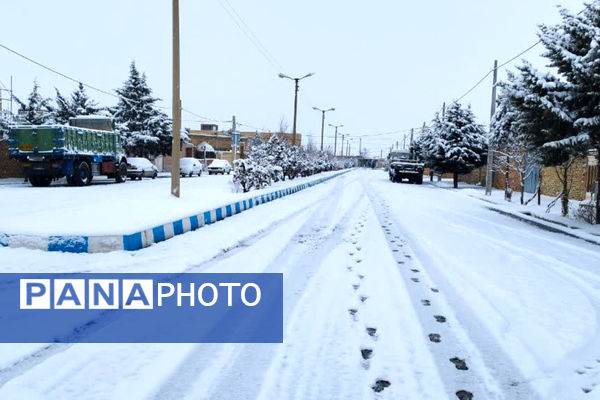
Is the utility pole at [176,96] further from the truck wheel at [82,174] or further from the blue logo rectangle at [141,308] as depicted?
the truck wheel at [82,174]

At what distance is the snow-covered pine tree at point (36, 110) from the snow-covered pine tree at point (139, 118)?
18.2 feet

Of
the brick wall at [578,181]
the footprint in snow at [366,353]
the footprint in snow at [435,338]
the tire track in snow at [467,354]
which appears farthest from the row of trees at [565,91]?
the footprint in snow at [366,353]

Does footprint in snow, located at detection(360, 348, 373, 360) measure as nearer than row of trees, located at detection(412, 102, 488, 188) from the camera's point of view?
Yes

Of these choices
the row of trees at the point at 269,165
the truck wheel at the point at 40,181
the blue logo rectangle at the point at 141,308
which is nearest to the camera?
the blue logo rectangle at the point at 141,308

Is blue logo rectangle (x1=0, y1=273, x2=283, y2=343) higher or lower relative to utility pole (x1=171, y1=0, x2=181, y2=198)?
lower

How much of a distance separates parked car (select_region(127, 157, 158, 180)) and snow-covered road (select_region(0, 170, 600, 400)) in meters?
22.6

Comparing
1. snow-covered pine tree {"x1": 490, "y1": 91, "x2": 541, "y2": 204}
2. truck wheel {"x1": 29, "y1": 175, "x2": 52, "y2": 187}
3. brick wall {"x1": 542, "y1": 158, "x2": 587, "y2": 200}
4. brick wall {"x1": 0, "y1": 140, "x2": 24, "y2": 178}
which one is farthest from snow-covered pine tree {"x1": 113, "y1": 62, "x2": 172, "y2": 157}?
brick wall {"x1": 542, "y1": 158, "x2": 587, "y2": 200}

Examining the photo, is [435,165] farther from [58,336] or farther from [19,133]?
[58,336]

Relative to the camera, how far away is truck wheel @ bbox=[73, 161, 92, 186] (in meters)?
21.3

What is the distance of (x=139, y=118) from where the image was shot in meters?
37.1

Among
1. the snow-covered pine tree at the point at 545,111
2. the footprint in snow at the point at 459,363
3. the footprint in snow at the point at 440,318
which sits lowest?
the footprint in snow at the point at 459,363

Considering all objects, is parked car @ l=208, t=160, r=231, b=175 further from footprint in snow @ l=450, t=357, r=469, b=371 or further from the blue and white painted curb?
footprint in snow @ l=450, t=357, r=469, b=371

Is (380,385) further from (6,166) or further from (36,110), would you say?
(36,110)

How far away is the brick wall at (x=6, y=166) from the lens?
2607cm
